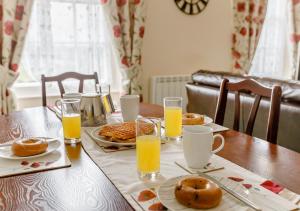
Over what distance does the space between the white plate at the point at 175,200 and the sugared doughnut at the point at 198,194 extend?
0.04 ft

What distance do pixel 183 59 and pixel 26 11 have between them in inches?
73.2

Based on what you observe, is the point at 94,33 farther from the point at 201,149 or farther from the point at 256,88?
the point at 201,149

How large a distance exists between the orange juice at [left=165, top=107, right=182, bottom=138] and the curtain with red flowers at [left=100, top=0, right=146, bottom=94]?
2211mm

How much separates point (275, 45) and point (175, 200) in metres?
4.47

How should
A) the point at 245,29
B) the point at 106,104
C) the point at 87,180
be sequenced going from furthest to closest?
the point at 245,29
the point at 106,104
the point at 87,180

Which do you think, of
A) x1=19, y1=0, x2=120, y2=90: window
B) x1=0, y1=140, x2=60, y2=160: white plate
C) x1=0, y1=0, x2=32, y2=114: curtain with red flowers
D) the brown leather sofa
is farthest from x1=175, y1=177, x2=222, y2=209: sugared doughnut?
x1=19, y1=0, x2=120, y2=90: window

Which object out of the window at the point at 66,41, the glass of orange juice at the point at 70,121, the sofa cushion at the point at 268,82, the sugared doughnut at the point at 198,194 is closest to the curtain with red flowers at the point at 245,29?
the sofa cushion at the point at 268,82

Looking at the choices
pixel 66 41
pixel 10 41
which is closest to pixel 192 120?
pixel 10 41

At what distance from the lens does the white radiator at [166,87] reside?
3.70 m

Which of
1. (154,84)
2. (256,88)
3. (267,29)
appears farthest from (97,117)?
(267,29)

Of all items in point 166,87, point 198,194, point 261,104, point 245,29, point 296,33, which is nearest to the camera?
point 198,194

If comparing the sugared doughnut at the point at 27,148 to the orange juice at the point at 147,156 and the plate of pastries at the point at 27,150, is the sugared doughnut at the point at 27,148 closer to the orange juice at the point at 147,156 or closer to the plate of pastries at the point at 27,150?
the plate of pastries at the point at 27,150

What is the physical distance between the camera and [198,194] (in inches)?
27.2

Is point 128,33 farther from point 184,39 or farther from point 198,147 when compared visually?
point 198,147
